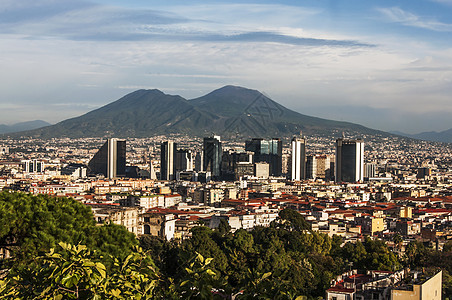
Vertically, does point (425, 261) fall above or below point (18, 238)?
below

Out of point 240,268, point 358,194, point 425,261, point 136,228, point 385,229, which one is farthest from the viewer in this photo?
point 358,194

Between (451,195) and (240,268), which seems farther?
(451,195)

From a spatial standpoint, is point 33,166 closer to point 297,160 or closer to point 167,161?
point 167,161

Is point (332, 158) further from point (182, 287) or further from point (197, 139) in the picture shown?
point (182, 287)

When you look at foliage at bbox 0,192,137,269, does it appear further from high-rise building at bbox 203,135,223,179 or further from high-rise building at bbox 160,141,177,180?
high-rise building at bbox 160,141,177,180

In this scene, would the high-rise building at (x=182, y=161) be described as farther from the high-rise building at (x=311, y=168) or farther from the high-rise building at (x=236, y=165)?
the high-rise building at (x=311, y=168)

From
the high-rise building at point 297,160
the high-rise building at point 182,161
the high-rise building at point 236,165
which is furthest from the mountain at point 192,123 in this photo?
the high-rise building at point 236,165

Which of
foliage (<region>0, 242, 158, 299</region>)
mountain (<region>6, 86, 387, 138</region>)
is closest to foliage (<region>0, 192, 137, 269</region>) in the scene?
foliage (<region>0, 242, 158, 299</region>)

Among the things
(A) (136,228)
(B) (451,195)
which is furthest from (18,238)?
(B) (451,195)
